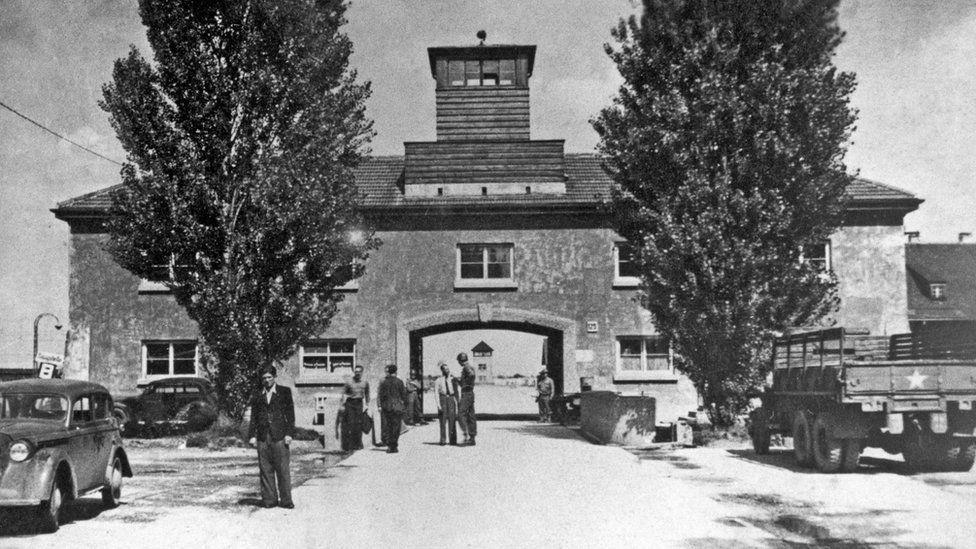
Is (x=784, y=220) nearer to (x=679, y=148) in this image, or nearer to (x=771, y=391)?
(x=679, y=148)

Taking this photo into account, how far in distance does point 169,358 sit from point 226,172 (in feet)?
34.0

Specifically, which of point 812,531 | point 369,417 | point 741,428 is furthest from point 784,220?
point 812,531

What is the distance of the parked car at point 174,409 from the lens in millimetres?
21719

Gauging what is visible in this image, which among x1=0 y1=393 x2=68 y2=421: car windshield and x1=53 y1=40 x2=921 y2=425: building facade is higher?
x1=53 y1=40 x2=921 y2=425: building facade

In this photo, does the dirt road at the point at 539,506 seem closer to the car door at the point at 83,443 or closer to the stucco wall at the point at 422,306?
the car door at the point at 83,443

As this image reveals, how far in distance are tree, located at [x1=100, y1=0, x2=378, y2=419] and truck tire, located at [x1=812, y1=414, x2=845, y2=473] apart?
34.1ft

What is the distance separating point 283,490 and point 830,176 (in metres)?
13.9

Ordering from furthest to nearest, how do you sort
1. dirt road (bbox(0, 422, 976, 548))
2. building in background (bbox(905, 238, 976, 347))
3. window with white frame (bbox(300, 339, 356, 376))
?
building in background (bbox(905, 238, 976, 347))
window with white frame (bbox(300, 339, 356, 376))
dirt road (bbox(0, 422, 976, 548))

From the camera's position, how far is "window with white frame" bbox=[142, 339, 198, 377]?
27.2 meters

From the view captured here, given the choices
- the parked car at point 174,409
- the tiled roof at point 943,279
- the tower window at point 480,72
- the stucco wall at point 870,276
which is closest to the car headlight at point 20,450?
the parked car at point 174,409

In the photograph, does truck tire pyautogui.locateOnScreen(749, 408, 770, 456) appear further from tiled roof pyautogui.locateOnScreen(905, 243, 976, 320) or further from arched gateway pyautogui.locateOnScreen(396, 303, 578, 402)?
tiled roof pyautogui.locateOnScreen(905, 243, 976, 320)

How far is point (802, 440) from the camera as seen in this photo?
14109 mm

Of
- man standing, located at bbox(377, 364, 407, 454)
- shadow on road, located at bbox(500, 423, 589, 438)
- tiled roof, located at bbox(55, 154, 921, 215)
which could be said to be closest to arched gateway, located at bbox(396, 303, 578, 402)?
shadow on road, located at bbox(500, 423, 589, 438)

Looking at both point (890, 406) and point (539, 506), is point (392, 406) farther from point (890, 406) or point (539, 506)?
point (890, 406)
